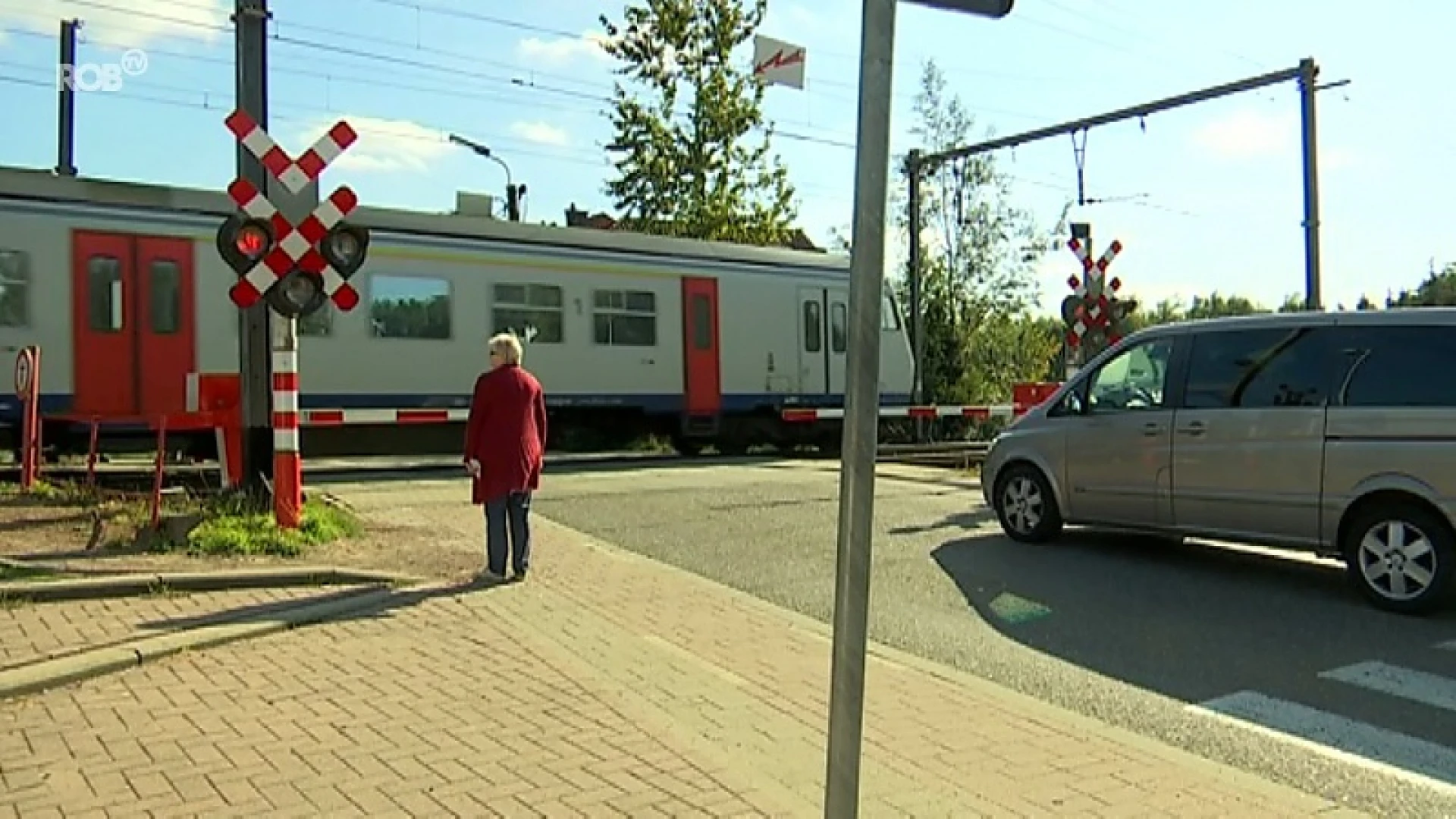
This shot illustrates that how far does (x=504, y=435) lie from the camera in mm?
8156

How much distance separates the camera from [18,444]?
14.0 meters

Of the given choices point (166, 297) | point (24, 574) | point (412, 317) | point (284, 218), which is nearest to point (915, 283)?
point (412, 317)

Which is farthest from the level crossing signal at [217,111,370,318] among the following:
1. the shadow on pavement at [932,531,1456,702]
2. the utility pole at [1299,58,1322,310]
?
the utility pole at [1299,58,1322,310]

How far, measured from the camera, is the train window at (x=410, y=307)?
16281 mm

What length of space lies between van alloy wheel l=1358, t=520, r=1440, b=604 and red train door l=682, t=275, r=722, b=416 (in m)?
13.0

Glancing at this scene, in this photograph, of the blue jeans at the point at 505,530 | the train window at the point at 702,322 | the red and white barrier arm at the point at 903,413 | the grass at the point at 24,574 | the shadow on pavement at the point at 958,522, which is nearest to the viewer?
the grass at the point at 24,574

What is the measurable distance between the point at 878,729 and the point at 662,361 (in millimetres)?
14553

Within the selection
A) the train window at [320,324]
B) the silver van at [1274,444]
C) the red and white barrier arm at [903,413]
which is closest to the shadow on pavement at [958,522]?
the silver van at [1274,444]

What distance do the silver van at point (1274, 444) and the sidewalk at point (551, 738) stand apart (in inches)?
136

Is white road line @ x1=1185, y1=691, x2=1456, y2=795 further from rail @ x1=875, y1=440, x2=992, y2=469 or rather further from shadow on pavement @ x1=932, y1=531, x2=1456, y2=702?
rail @ x1=875, y1=440, x2=992, y2=469

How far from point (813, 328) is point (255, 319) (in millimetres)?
13045

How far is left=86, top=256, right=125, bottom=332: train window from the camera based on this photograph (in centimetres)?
1406

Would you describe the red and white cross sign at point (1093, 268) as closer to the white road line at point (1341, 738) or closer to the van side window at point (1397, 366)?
the van side window at point (1397, 366)

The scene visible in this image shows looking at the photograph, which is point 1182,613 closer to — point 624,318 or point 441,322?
point 441,322
